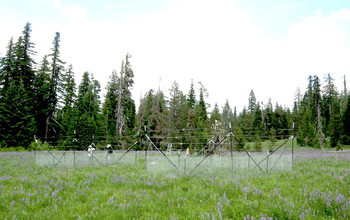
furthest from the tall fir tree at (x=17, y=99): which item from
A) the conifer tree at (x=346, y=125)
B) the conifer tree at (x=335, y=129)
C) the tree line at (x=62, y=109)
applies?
the conifer tree at (x=346, y=125)

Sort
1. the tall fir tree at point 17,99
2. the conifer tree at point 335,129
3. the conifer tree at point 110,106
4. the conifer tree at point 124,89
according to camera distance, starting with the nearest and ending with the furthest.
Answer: the tall fir tree at point 17,99 < the conifer tree at point 124,89 < the conifer tree at point 335,129 < the conifer tree at point 110,106

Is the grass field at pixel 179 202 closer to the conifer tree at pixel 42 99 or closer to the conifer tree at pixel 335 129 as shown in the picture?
the conifer tree at pixel 42 99

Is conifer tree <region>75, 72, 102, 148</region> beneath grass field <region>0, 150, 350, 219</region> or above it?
above

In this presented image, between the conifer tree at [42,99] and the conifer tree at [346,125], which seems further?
the conifer tree at [346,125]

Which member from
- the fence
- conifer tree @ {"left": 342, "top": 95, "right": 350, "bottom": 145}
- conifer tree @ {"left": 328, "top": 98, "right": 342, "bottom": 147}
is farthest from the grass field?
conifer tree @ {"left": 342, "top": 95, "right": 350, "bottom": 145}

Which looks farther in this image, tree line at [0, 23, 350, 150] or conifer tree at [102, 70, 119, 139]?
conifer tree at [102, 70, 119, 139]

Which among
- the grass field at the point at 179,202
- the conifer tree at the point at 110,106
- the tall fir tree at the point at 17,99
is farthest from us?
the conifer tree at the point at 110,106

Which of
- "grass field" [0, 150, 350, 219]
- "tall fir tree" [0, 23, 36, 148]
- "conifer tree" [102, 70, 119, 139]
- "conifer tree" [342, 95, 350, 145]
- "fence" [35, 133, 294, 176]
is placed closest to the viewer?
"grass field" [0, 150, 350, 219]

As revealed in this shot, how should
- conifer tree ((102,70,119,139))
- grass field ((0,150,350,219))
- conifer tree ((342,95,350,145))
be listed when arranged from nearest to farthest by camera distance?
1. grass field ((0,150,350,219))
2. conifer tree ((342,95,350,145))
3. conifer tree ((102,70,119,139))

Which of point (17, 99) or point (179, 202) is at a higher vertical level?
point (17, 99)

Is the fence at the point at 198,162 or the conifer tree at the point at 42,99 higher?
the conifer tree at the point at 42,99

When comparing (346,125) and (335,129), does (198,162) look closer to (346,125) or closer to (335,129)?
(335,129)

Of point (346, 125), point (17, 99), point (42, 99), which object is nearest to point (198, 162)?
point (17, 99)

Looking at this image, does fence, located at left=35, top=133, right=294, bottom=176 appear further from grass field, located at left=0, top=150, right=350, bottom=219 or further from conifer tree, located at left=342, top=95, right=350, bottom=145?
conifer tree, located at left=342, top=95, right=350, bottom=145
